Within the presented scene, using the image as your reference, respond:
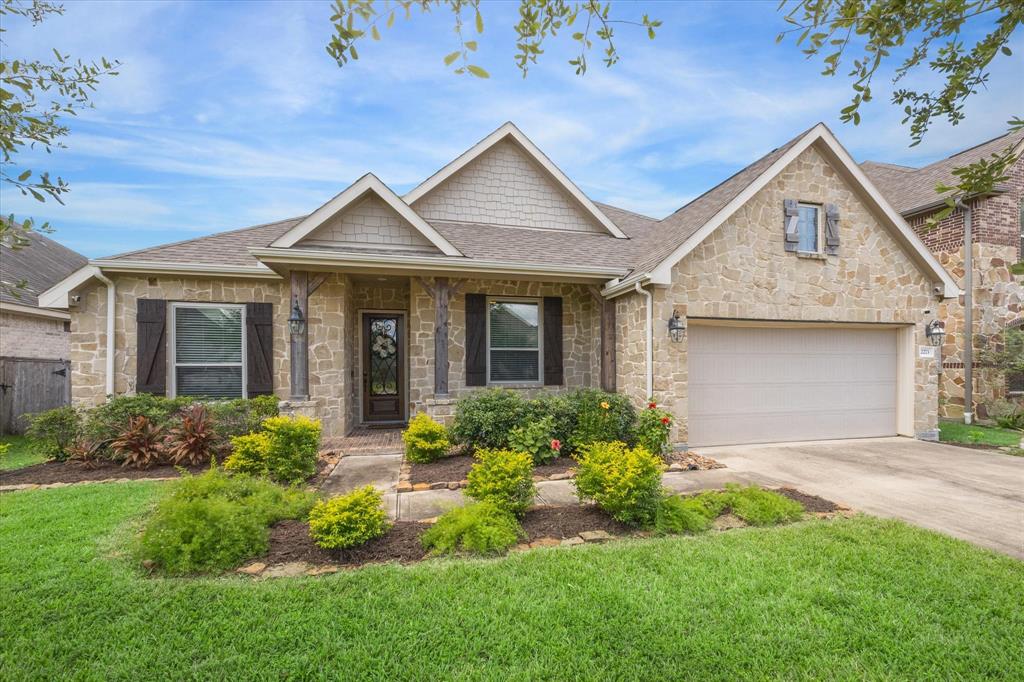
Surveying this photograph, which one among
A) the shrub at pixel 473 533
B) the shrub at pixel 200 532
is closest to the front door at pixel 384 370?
the shrub at pixel 200 532

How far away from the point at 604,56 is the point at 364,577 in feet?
12.9

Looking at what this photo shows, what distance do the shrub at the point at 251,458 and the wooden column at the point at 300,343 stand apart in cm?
197

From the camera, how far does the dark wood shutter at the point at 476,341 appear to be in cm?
A: 862

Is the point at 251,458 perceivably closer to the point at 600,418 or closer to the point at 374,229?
the point at 374,229

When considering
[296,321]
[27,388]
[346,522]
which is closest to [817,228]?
[346,522]

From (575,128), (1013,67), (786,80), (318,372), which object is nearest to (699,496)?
(1013,67)

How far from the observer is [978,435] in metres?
→ 8.86

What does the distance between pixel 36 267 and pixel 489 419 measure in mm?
15931

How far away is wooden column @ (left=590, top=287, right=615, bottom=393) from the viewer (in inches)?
335

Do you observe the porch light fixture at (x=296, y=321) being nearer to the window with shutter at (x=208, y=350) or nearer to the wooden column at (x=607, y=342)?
the window with shutter at (x=208, y=350)

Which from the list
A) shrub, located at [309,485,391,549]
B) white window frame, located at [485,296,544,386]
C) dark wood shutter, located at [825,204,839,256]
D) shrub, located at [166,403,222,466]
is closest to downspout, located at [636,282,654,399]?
white window frame, located at [485,296,544,386]

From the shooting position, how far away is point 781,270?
7.99 m

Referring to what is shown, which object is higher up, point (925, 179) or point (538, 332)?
point (925, 179)

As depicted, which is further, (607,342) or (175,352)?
(607,342)
